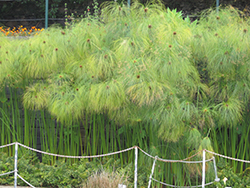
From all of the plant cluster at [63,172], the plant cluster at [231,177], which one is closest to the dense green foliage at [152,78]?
the plant cluster at [231,177]

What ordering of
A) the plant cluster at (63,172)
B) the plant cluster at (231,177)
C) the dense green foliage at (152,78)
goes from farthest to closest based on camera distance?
the plant cluster at (63,172) < the plant cluster at (231,177) < the dense green foliage at (152,78)

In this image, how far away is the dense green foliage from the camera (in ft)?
14.8

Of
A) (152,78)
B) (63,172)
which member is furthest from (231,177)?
(63,172)

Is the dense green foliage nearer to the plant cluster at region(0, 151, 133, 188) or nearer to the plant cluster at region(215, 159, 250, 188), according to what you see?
the plant cluster at region(215, 159, 250, 188)

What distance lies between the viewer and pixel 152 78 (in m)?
4.32

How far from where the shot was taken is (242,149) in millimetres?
5289

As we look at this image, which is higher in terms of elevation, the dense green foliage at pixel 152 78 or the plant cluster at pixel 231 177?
the dense green foliage at pixel 152 78

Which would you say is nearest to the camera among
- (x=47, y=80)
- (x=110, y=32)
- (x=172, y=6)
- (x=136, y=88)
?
(x=136, y=88)

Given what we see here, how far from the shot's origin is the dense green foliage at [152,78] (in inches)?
178

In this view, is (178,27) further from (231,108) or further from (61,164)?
(61,164)

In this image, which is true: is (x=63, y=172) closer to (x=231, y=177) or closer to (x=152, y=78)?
(x=152, y=78)

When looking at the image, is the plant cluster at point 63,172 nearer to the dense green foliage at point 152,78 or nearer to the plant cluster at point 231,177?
the dense green foliage at point 152,78

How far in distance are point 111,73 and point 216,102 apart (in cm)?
165

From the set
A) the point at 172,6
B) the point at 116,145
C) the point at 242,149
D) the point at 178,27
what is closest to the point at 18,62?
the point at 116,145
